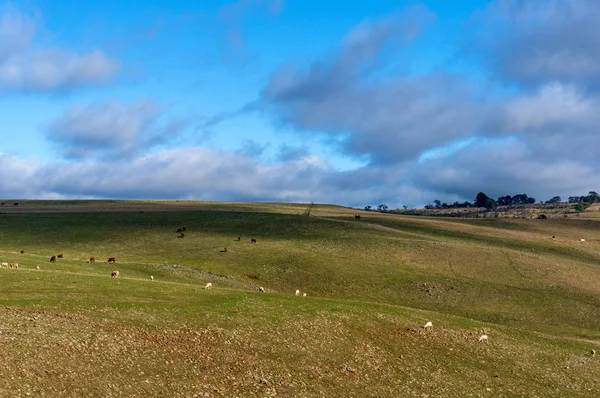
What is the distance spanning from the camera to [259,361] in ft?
112

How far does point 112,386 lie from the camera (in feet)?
91.3

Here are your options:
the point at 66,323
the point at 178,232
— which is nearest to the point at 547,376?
the point at 66,323

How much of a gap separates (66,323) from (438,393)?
2172cm

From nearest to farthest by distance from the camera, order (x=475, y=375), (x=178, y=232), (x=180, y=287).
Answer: (x=475, y=375), (x=180, y=287), (x=178, y=232)

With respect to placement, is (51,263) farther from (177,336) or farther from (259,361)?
(259,361)

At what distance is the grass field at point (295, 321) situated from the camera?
101 feet

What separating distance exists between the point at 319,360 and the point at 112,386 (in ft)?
42.5

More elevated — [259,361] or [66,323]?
[66,323]

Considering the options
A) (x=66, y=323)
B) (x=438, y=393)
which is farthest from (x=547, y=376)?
(x=66, y=323)

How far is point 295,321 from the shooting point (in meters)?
41.8

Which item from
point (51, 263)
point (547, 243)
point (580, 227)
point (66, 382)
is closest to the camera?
point (66, 382)

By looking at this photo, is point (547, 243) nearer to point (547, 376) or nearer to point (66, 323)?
point (547, 376)

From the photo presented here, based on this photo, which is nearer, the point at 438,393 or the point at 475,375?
the point at 438,393

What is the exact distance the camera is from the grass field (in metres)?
30.7
